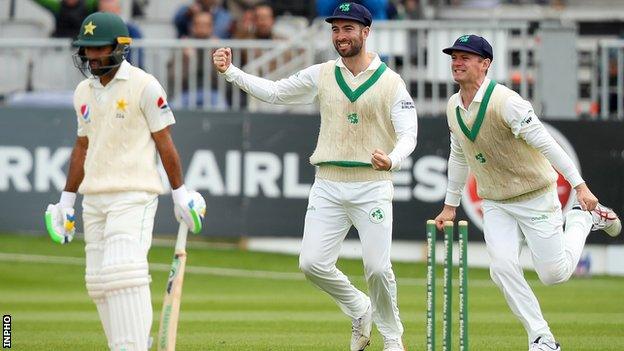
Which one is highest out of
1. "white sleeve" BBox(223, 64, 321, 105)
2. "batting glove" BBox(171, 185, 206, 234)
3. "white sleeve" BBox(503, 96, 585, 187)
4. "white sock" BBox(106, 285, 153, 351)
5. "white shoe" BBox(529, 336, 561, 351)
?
"white sleeve" BBox(223, 64, 321, 105)

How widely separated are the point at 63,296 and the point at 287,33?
728 centimetres

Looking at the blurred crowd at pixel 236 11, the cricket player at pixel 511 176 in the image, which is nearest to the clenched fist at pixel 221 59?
the cricket player at pixel 511 176

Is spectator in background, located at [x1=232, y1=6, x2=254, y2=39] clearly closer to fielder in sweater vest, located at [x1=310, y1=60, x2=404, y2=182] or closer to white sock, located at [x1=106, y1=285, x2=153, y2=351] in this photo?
fielder in sweater vest, located at [x1=310, y1=60, x2=404, y2=182]

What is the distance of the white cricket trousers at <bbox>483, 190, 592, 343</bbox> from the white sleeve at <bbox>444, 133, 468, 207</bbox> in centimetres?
23

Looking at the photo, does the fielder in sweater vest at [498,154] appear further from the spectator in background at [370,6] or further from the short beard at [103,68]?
the spectator in background at [370,6]

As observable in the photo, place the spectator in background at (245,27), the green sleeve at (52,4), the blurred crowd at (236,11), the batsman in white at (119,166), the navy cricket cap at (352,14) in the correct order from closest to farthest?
the batsman in white at (119,166), the navy cricket cap at (352,14), the blurred crowd at (236,11), the spectator in background at (245,27), the green sleeve at (52,4)

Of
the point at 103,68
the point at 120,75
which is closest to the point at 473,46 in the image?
the point at 120,75

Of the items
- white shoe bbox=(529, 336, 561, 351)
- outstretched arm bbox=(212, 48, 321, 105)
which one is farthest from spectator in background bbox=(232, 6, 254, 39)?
white shoe bbox=(529, 336, 561, 351)

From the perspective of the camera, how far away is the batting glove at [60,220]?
8.76m

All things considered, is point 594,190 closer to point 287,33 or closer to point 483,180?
point 287,33

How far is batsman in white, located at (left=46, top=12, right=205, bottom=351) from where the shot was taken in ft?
27.4

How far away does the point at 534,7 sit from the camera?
2272 cm

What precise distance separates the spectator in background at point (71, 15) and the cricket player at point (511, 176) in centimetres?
1072

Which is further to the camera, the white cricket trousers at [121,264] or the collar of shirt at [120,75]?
the collar of shirt at [120,75]
